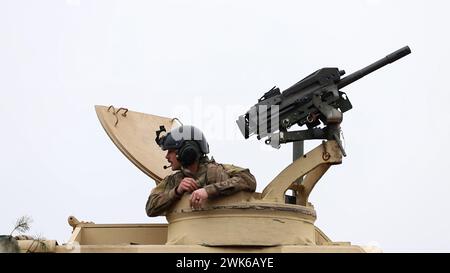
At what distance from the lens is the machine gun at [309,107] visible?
1044 centimetres

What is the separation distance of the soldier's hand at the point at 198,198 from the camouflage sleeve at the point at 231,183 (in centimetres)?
5

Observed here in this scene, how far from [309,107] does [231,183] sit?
4.73ft

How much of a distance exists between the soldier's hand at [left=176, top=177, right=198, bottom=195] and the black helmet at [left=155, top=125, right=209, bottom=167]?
13.4 inches

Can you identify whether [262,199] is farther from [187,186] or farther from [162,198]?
[162,198]

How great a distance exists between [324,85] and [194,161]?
1800 millimetres

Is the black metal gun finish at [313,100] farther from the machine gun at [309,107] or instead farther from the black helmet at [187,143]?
A: the black helmet at [187,143]

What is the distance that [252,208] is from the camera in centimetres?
965

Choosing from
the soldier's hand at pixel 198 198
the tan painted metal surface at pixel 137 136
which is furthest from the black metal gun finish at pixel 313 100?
the tan painted metal surface at pixel 137 136

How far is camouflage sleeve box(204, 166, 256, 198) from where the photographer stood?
31.9ft

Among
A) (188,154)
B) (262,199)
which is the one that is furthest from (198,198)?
(262,199)

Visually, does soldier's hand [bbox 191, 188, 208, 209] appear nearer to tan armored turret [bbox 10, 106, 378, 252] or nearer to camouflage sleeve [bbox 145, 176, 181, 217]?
tan armored turret [bbox 10, 106, 378, 252]

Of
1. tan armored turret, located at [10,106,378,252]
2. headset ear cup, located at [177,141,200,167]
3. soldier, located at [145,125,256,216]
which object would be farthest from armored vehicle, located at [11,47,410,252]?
headset ear cup, located at [177,141,200,167]
